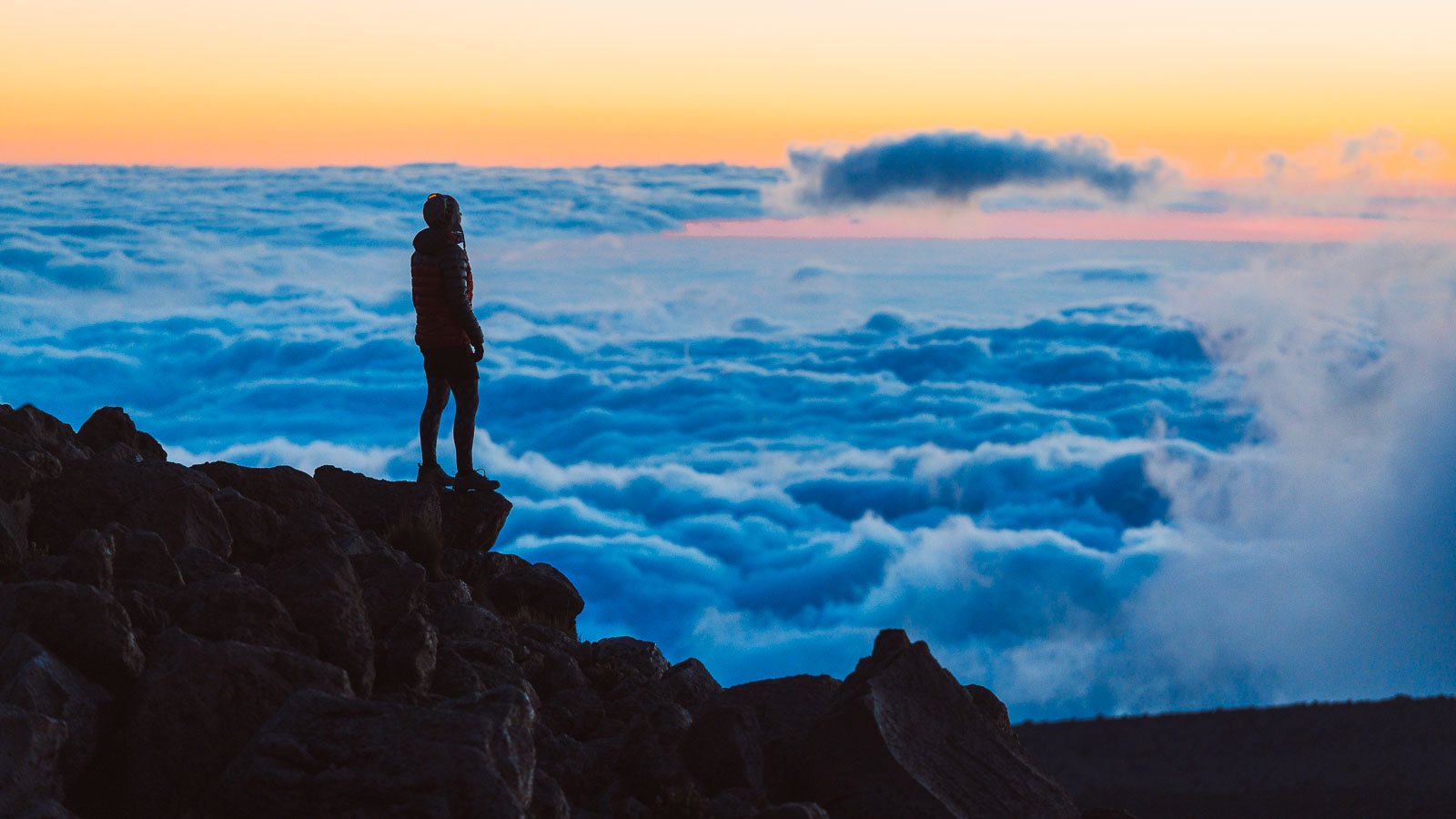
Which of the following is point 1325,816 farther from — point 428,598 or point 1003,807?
point 428,598

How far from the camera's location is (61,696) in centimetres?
534

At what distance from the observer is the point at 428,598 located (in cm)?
922

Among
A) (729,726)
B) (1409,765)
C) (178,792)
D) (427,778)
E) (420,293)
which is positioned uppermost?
(420,293)

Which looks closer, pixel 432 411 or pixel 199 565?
pixel 199 565

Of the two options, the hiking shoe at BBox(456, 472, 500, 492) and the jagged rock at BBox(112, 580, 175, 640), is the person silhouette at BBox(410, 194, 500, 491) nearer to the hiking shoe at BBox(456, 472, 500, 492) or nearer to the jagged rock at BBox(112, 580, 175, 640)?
the hiking shoe at BBox(456, 472, 500, 492)

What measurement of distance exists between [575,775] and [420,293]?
204 inches

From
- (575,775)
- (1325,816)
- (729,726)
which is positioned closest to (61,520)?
(575,775)

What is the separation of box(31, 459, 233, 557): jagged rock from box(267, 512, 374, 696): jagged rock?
4.06 feet

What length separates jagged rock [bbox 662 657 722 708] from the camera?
8.21 m

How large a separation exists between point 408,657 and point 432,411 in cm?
461

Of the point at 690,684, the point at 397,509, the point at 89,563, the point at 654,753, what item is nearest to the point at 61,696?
the point at 89,563

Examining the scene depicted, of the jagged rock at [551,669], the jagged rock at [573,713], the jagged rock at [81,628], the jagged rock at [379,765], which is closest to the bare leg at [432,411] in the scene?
the jagged rock at [551,669]

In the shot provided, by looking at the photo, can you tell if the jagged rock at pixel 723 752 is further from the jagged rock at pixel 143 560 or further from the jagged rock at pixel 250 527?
the jagged rock at pixel 250 527

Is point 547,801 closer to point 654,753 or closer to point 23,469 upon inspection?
point 654,753
